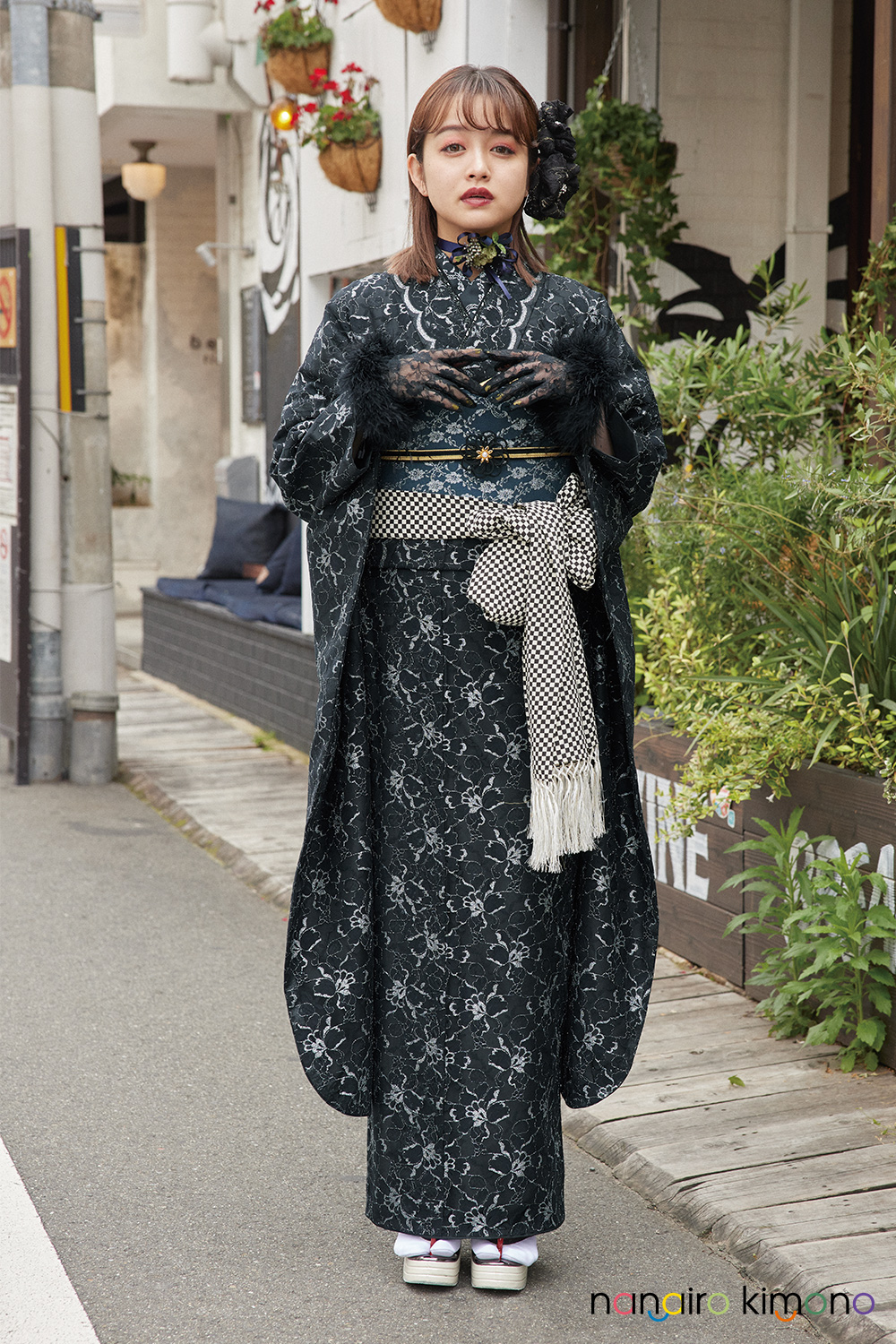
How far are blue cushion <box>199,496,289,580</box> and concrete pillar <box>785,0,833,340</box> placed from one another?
4.49m

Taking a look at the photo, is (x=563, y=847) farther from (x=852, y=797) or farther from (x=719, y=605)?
(x=719, y=605)

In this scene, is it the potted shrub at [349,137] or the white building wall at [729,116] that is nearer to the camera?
the white building wall at [729,116]

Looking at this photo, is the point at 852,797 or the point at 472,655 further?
the point at 852,797

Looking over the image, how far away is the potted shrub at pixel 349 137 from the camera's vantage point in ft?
21.9

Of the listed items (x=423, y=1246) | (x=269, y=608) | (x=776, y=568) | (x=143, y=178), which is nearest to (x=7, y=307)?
(x=269, y=608)

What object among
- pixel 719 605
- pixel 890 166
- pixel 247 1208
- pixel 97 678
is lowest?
pixel 247 1208

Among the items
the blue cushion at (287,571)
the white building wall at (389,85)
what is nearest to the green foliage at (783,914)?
the white building wall at (389,85)

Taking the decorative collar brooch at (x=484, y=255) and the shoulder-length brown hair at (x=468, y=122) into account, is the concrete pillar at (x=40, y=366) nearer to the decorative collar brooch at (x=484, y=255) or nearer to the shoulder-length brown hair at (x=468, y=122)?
the shoulder-length brown hair at (x=468, y=122)

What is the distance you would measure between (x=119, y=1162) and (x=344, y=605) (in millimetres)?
1392

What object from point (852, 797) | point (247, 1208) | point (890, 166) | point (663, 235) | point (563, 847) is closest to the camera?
point (563, 847)

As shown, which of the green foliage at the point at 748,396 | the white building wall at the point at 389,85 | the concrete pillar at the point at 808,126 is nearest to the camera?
the green foliage at the point at 748,396

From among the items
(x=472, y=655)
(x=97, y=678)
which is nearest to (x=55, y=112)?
(x=97, y=678)

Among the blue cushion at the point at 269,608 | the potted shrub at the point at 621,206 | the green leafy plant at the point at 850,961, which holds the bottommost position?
the green leafy plant at the point at 850,961

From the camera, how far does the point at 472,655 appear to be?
2.58 meters
